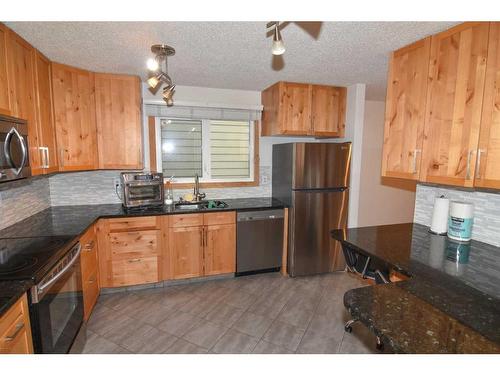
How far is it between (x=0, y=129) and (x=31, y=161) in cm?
54

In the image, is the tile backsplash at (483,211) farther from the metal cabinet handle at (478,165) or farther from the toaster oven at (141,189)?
the toaster oven at (141,189)

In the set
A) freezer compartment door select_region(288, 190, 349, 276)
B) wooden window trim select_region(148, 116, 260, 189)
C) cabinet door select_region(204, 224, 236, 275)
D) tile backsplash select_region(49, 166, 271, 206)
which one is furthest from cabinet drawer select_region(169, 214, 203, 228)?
freezer compartment door select_region(288, 190, 349, 276)

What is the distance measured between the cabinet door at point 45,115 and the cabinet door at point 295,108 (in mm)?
2237

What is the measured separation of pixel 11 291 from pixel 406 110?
2448 mm

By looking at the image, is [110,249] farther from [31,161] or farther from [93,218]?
[31,161]

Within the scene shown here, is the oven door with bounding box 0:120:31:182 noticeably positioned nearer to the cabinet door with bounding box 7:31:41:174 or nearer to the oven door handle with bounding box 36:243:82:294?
the cabinet door with bounding box 7:31:41:174

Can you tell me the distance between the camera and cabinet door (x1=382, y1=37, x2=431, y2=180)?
5.70ft

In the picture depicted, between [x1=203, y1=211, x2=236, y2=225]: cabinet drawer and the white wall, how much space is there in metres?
2.33

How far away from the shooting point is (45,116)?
87.5 inches

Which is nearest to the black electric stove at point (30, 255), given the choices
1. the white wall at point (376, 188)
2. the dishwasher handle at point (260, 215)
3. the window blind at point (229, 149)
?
the dishwasher handle at point (260, 215)

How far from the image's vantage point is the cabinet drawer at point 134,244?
8.80 feet

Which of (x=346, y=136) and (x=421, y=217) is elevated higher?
(x=346, y=136)
